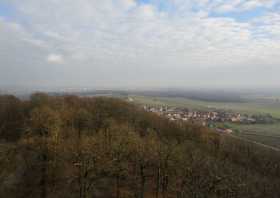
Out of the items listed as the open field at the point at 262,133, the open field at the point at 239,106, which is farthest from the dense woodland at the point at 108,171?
the open field at the point at 239,106

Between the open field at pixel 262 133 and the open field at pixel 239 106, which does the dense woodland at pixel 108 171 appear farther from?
the open field at pixel 239 106

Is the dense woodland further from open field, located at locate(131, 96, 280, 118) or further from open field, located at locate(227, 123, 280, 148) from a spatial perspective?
open field, located at locate(131, 96, 280, 118)

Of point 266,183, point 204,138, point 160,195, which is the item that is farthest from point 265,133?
point 160,195

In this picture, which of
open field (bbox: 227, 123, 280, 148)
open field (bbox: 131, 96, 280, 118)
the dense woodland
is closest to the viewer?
the dense woodland

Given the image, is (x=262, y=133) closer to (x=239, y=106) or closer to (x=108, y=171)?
(x=108, y=171)

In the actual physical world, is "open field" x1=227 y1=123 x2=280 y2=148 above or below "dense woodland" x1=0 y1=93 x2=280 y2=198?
below

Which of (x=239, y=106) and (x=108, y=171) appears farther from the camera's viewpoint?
(x=239, y=106)

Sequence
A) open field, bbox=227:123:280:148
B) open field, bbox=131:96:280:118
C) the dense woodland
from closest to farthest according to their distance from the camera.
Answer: the dense woodland, open field, bbox=227:123:280:148, open field, bbox=131:96:280:118

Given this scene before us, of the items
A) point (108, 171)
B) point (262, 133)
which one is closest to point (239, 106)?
point (262, 133)

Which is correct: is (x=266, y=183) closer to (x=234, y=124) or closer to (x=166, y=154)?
(x=166, y=154)

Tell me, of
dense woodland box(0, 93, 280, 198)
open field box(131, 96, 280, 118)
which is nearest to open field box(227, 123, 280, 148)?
open field box(131, 96, 280, 118)

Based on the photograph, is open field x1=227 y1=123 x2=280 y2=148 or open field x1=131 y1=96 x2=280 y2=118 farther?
open field x1=131 y1=96 x2=280 y2=118
